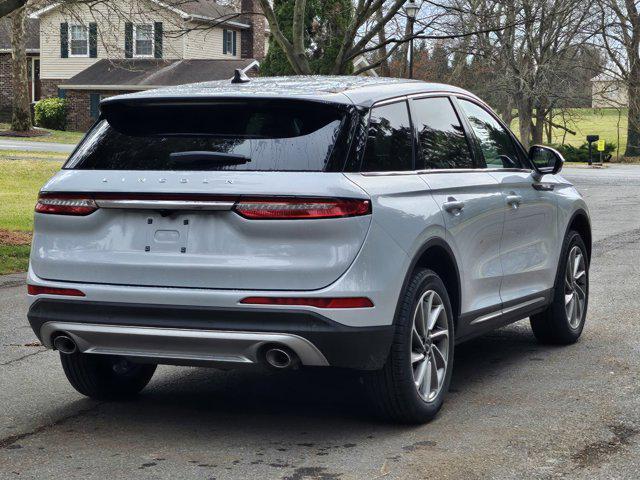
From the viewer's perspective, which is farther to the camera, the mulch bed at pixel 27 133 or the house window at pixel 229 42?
the house window at pixel 229 42

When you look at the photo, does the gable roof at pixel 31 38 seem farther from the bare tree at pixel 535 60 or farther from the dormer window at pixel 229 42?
the bare tree at pixel 535 60

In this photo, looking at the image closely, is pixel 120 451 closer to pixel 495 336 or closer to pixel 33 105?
pixel 495 336

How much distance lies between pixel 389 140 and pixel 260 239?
1.01 m

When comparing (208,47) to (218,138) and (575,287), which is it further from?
(218,138)

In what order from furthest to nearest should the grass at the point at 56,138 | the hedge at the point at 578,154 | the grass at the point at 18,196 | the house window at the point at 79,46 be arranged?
the house window at the point at 79,46, the hedge at the point at 578,154, the grass at the point at 56,138, the grass at the point at 18,196

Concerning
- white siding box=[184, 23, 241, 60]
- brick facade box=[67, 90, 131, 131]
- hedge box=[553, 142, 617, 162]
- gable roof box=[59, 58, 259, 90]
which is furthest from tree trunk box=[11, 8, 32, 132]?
hedge box=[553, 142, 617, 162]

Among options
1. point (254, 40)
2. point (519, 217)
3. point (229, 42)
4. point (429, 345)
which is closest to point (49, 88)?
point (229, 42)

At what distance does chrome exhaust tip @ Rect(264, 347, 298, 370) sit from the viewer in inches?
212

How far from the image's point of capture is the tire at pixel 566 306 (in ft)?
26.5

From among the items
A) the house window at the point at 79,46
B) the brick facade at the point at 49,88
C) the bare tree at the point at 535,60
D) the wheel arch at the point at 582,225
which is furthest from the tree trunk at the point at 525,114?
the wheel arch at the point at 582,225

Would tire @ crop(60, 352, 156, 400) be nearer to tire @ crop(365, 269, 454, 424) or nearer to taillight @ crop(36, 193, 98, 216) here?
taillight @ crop(36, 193, 98, 216)

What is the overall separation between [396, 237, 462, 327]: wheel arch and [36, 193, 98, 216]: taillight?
5.13ft

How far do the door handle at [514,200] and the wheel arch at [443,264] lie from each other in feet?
3.26

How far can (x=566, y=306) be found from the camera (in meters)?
8.20
